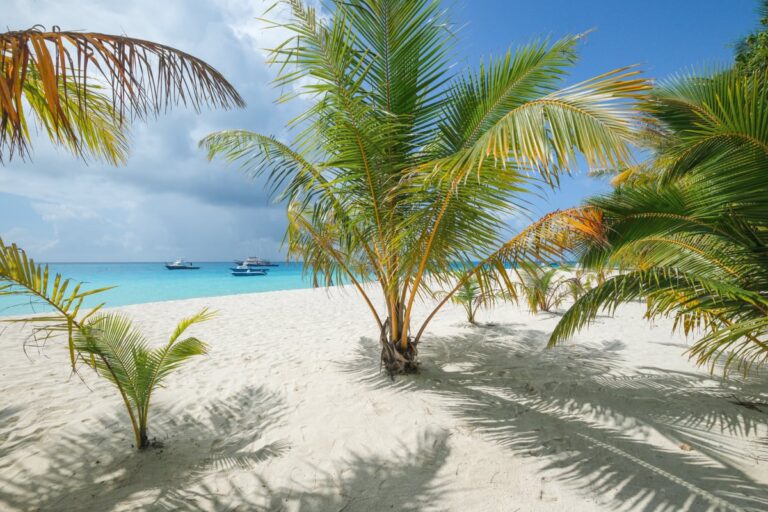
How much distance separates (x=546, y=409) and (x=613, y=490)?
0.98 m

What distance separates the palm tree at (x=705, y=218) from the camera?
85.9 inches

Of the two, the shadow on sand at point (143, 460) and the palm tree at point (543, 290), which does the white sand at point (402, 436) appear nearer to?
the shadow on sand at point (143, 460)

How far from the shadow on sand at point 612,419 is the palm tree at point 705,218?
57cm

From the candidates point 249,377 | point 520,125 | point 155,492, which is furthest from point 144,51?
point 249,377

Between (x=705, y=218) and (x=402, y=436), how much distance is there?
2.91m

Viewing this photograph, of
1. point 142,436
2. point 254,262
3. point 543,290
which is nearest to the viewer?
point 142,436

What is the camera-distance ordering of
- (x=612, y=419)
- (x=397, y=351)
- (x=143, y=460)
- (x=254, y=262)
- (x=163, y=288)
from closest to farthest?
(x=143, y=460) → (x=612, y=419) → (x=397, y=351) → (x=163, y=288) → (x=254, y=262)

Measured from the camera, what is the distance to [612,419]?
8.92 feet

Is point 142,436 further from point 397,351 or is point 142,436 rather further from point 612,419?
point 612,419

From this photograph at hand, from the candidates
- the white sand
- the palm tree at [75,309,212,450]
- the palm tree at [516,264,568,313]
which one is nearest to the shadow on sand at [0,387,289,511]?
the white sand

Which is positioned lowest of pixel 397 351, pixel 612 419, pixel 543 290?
pixel 612 419

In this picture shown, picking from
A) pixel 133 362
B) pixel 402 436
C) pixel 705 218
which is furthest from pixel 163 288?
pixel 705 218

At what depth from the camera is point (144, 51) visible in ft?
5.29

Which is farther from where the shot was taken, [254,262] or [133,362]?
[254,262]
